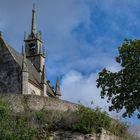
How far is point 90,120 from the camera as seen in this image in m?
26.0

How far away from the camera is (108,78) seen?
25.3 meters

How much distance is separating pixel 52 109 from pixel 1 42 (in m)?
20.1

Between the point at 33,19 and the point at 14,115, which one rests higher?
the point at 33,19

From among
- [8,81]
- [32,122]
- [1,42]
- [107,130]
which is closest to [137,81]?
[107,130]

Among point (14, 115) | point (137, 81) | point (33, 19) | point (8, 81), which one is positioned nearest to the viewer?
point (137, 81)

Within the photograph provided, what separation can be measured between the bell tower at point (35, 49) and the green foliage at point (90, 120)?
2705cm

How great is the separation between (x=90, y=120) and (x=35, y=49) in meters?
31.3

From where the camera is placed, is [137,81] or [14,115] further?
[14,115]

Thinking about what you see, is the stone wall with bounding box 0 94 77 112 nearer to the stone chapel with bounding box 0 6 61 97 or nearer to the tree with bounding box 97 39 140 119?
the tree with bounding box 97 39 140 119

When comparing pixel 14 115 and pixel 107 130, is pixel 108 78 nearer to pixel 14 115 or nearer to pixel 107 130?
pixel 107 130

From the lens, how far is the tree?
958 inches

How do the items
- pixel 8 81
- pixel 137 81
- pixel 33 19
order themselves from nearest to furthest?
pixel 137 81, pixel 8 81, pixel 33 19

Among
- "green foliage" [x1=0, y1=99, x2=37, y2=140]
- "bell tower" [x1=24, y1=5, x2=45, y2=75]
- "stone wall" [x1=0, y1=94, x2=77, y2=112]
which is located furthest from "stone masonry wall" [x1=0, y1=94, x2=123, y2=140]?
"bell tower" [x1=24, y1=5, x2=45, y2=75]

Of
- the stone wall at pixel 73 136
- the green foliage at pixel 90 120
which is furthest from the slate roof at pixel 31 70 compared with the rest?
the stone wall at pixel 73 136
